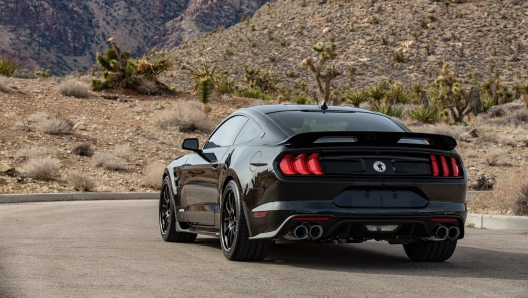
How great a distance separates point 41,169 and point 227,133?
15103mm

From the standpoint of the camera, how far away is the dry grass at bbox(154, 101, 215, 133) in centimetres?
3278

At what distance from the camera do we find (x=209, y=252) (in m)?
9.45

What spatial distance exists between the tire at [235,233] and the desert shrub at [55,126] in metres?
21.4

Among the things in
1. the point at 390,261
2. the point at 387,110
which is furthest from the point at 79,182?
the point at 387,110

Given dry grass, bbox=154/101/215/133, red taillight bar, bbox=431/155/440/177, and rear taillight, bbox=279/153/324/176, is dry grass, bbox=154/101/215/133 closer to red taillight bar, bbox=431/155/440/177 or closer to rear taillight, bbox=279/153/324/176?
red taillight bar, bbox=431/155/440/177

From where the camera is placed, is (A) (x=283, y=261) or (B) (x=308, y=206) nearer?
(B) (x=308, y=206)

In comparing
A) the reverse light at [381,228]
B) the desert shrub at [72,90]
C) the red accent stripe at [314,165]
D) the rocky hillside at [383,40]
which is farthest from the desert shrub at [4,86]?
the rocky hillside at [383,40]

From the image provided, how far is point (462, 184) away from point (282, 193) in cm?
179

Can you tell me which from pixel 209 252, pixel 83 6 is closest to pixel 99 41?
pixel 83 6

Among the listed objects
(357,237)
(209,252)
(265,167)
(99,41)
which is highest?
(265,167)

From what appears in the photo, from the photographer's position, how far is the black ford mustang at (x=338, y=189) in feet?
25.0

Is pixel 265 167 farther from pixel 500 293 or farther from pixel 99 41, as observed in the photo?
pixel 99 41

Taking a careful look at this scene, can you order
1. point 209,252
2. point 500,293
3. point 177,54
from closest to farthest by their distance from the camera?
point 500,293
point 209,252
point 177,54

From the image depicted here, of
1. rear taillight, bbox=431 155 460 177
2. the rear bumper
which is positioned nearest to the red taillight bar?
rear taillight, bbox=431 155 460 177
